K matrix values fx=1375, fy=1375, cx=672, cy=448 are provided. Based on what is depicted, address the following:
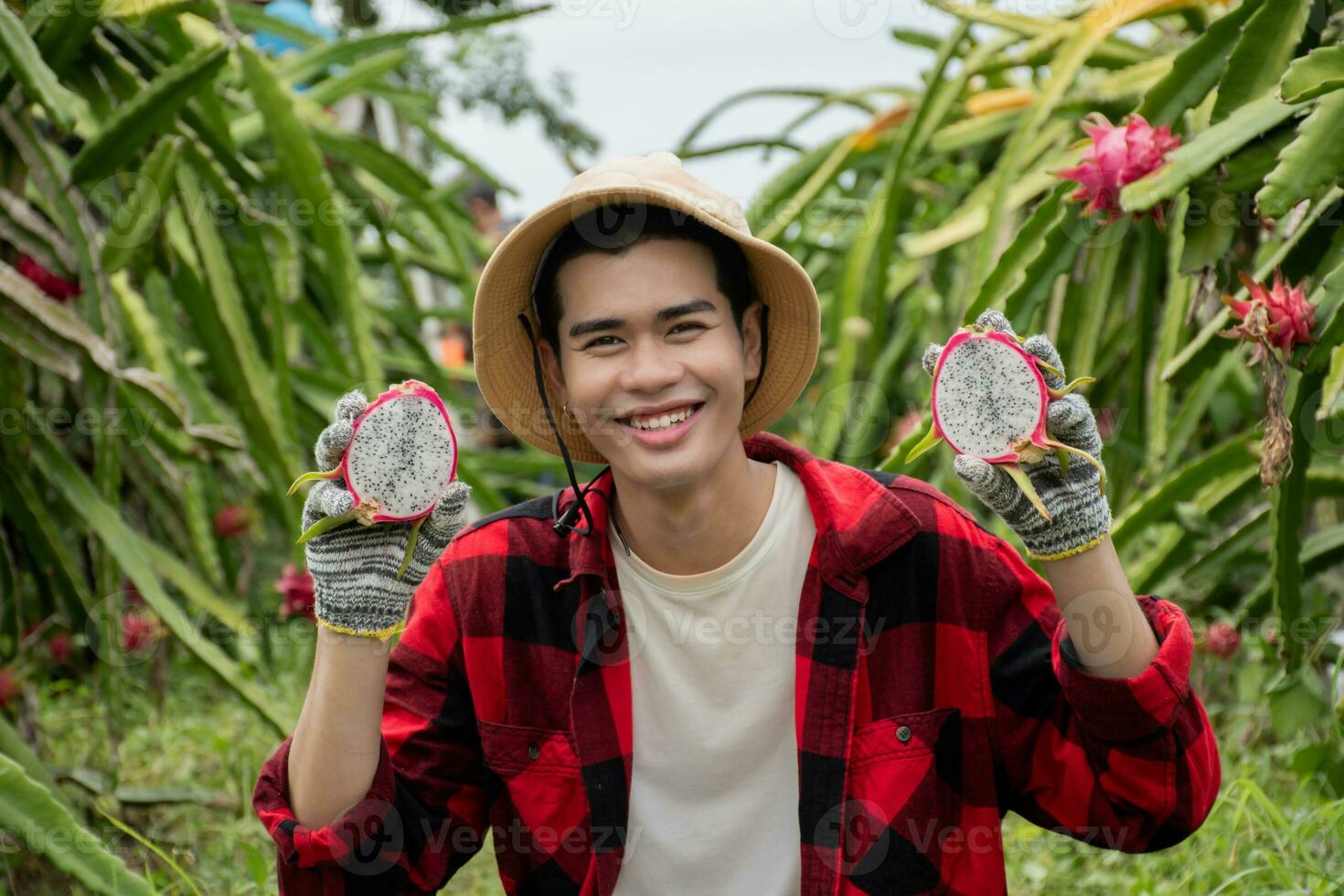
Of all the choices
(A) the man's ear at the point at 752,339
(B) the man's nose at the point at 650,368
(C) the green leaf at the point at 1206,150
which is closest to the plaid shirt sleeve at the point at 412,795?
(B) the man's nose at the point at 650,368

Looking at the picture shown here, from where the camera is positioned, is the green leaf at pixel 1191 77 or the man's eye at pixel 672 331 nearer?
the man's eye at pixel 672 331

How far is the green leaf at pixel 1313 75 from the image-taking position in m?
1.64

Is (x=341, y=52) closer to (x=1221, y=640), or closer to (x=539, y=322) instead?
(x=539, y=322)

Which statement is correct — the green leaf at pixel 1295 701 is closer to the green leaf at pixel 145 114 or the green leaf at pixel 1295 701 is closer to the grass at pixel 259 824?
the grass at pixel 259 824

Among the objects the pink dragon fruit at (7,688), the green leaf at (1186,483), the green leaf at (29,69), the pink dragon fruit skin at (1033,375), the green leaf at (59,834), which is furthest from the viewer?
the pink dragon fruit at (7,688)

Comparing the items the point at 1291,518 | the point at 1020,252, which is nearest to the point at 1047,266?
the point at 1020,252

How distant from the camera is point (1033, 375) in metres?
1.36

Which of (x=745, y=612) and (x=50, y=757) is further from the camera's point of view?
(x=50, y=757)

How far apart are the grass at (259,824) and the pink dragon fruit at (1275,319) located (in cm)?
66

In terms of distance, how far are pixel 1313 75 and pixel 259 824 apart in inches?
85.8

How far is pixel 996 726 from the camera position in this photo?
1.62m

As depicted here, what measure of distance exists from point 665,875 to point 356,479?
0.62m

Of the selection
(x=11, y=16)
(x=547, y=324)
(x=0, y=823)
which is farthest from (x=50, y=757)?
(x=547, y=324)

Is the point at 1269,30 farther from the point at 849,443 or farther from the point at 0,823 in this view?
the point at 0,823
